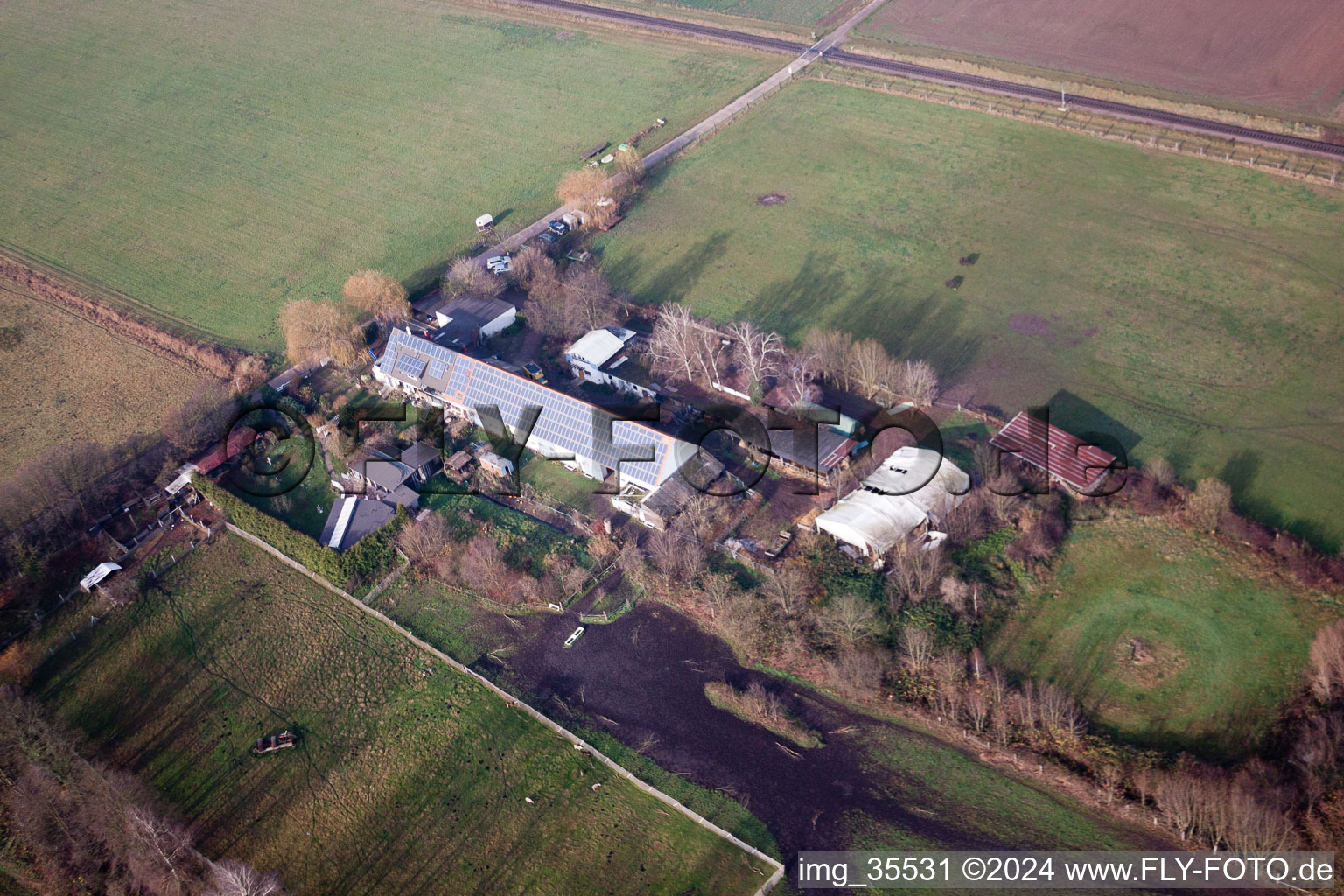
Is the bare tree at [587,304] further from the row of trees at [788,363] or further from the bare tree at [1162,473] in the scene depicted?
the bare tree at [1162,473]

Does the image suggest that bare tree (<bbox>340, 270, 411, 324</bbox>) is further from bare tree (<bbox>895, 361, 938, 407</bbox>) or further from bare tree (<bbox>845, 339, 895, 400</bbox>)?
bare tree (<bbox>895, 361, 938, 407</bbox>)

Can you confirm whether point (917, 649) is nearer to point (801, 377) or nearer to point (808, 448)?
point (808, 448)

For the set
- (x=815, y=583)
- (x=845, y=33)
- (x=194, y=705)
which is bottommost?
(x=194, y=705)

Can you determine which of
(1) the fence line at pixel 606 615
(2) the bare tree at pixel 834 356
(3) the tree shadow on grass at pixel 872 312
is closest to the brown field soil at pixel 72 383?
(1) the fence line at pixel 606 615

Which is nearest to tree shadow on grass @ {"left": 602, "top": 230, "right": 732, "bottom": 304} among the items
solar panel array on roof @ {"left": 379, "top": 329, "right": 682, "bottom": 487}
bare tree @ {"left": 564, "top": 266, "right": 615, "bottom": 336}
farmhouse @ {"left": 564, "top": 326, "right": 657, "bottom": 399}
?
bare tree @ {"left": 564, "top": 266, "right": 615, "bottom": 336}

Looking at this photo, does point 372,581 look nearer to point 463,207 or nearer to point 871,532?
point 871,532

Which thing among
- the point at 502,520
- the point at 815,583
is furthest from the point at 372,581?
the point at 815,583
